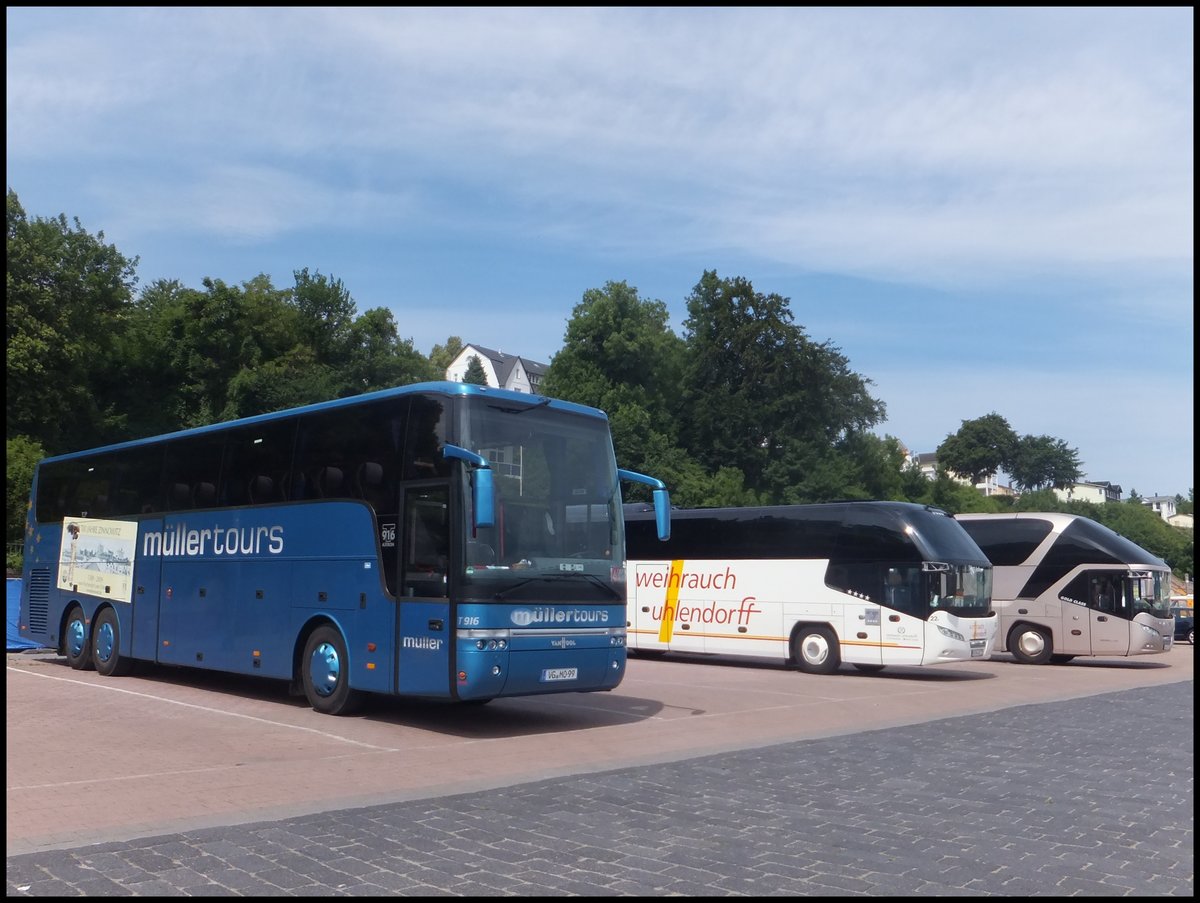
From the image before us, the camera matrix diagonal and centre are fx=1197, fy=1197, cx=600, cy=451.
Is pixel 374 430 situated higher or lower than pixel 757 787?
higher

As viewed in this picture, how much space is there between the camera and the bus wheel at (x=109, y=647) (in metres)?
18.6

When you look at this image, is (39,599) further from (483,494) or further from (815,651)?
(815,651)

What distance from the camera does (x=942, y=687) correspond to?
2070 centimetres

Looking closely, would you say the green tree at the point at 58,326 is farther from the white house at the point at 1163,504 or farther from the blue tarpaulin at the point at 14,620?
the white house at the point at 1163,504

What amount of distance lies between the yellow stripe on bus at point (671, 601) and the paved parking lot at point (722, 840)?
578 inches

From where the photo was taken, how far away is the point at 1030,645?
90.3 ft

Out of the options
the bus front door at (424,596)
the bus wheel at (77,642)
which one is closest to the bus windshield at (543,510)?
the bus front door at (424,596)

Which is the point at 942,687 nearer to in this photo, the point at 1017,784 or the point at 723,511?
the point at 723,511

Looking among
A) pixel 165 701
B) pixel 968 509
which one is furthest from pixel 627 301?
pixel 165 701

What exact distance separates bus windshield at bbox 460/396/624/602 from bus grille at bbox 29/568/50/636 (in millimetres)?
11884

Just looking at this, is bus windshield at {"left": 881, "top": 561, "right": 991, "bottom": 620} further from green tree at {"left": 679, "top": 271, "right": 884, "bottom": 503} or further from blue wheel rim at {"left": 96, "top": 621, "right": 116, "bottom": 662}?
green tree at {"left": 679, "top": 271, "right": 884, "bottom": 503}

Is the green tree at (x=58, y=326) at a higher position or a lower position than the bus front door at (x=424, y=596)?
higher

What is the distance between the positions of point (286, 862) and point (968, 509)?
79.9 m

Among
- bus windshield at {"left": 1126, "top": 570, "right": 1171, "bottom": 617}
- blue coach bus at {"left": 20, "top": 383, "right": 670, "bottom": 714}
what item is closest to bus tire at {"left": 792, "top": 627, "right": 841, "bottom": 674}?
bus windshield at {"left": 1126, "top": 570, "right": 1171, "bottom": 617}
